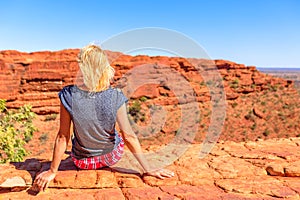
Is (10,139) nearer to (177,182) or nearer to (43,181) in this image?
(43,181)

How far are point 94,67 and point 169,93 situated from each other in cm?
2356

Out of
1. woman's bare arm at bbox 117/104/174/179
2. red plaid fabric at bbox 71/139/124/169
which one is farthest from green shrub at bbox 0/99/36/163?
woman's bare arm at bbox 117/104/174/179

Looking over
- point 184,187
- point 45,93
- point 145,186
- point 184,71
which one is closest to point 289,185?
point 184,187

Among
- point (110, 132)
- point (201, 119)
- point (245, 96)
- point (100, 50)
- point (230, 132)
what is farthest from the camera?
point (245, 96)

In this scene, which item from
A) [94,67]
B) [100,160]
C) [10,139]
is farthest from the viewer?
[10,139]

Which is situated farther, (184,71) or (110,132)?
(184,71)

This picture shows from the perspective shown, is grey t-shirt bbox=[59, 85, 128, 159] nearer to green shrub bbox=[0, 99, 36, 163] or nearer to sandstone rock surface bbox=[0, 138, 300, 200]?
sandstone rock surface bbox=[0, 138, 300, 200]

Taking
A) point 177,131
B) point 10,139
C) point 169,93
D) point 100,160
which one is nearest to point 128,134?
point 100,160

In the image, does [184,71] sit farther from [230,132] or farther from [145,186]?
[145,186]

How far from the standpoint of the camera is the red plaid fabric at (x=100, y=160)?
2.72m

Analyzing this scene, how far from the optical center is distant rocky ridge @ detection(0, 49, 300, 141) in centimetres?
1908

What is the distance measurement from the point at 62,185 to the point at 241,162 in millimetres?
1680

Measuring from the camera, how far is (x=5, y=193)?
7.97ft

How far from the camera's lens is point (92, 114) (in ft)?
8.24
